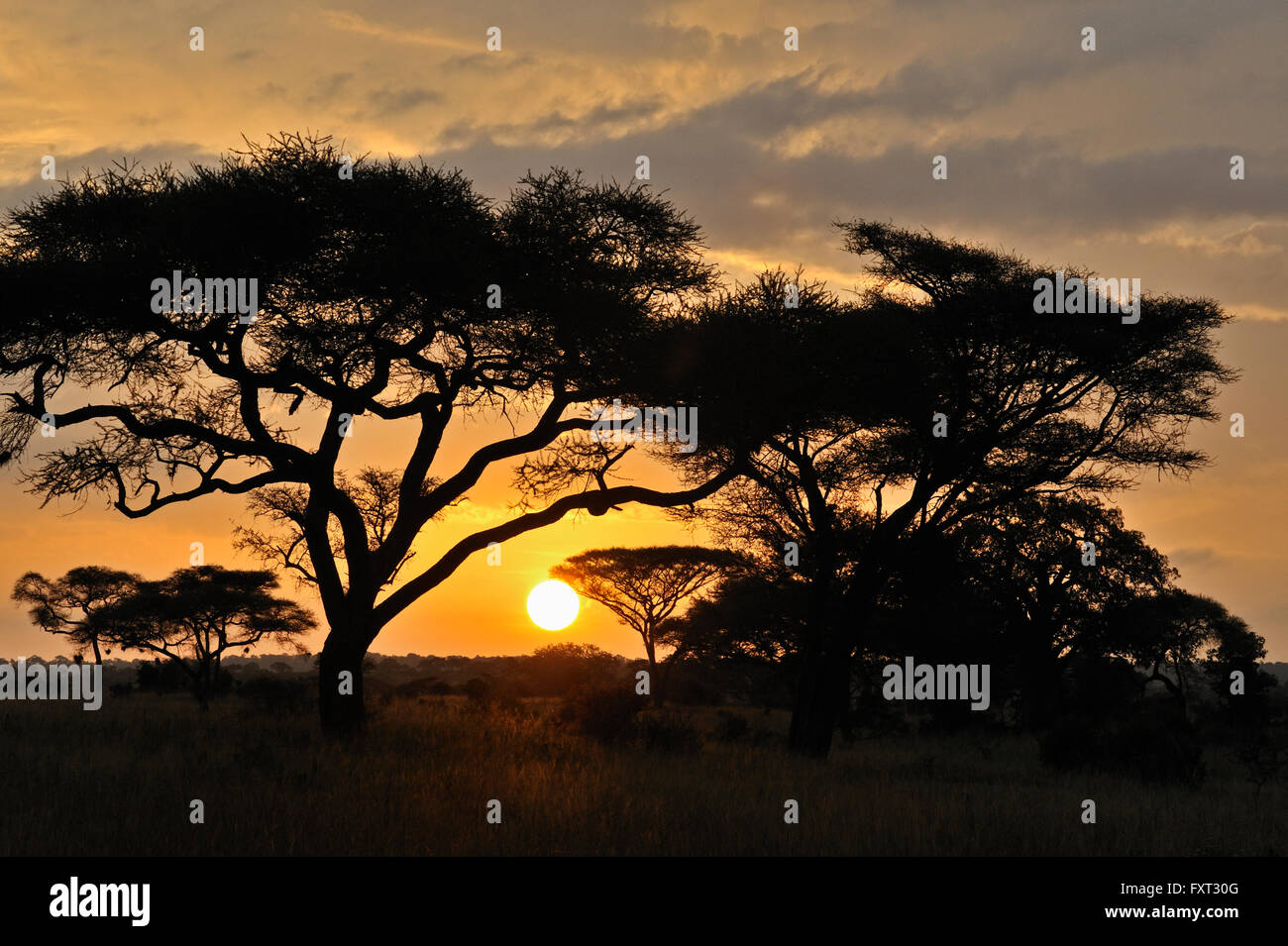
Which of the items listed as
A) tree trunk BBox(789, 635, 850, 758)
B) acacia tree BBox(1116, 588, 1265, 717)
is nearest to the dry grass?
tree trunk BBox(789, 635, 850, 758)

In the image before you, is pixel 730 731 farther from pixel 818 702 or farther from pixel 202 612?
pixel 202 612

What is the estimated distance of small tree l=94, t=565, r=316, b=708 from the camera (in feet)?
144

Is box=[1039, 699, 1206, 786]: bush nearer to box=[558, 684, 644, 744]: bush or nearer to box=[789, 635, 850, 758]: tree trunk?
box=[789, 635, 850, 758]: tree trunk

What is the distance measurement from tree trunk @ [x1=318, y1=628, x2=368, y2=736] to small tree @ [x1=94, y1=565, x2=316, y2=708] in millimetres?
26597

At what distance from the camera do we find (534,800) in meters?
11.5

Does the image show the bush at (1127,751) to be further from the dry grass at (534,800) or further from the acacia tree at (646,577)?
the acacia tree at (646,577)

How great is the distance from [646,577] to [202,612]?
60.9 ft

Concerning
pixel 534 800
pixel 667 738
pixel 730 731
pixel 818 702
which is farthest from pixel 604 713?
pixel 534 800

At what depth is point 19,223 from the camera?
690 inches

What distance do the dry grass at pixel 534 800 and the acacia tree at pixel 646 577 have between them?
87.3ft

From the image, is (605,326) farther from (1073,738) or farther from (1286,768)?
(1286,768)

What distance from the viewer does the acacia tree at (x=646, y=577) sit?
4703 cm
